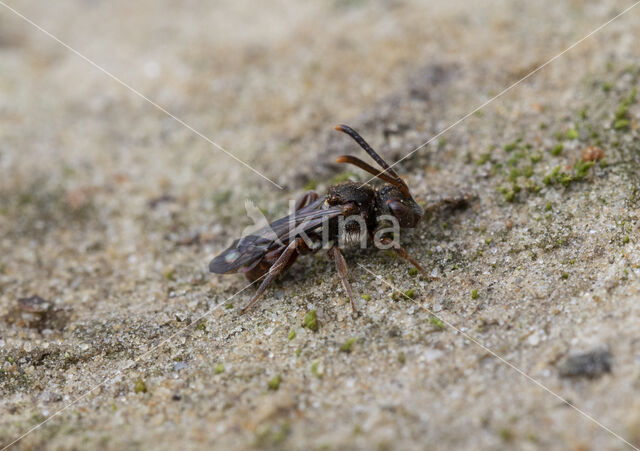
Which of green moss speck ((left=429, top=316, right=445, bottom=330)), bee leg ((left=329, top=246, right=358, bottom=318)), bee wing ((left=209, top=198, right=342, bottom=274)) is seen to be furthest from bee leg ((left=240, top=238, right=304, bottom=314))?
green moss speck ((left=429, top=316, right=445, bottom=330))

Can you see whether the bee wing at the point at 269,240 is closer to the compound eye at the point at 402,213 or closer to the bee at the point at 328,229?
the bee at the point at 328,229

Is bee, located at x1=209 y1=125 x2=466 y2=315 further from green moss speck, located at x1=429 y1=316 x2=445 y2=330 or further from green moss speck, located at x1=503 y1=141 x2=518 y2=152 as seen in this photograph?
green moss speck, located at x1=503 y1=141 x2=518 y2=152

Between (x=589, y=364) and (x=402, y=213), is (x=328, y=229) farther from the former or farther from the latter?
(x=589, y=364)

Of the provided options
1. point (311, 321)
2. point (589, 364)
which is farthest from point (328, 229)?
point (589, 364)

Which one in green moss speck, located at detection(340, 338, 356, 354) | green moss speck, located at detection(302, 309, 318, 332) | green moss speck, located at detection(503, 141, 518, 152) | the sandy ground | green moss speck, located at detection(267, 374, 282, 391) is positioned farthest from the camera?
green moss speck, located at detection(503, 141, 518, 152)

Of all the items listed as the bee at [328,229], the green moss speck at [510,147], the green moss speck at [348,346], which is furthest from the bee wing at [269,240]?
the green moss speck at [510,147]

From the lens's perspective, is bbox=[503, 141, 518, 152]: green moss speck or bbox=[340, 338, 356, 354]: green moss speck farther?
bbox=[503, 141, 518, 152]: green moss speck
